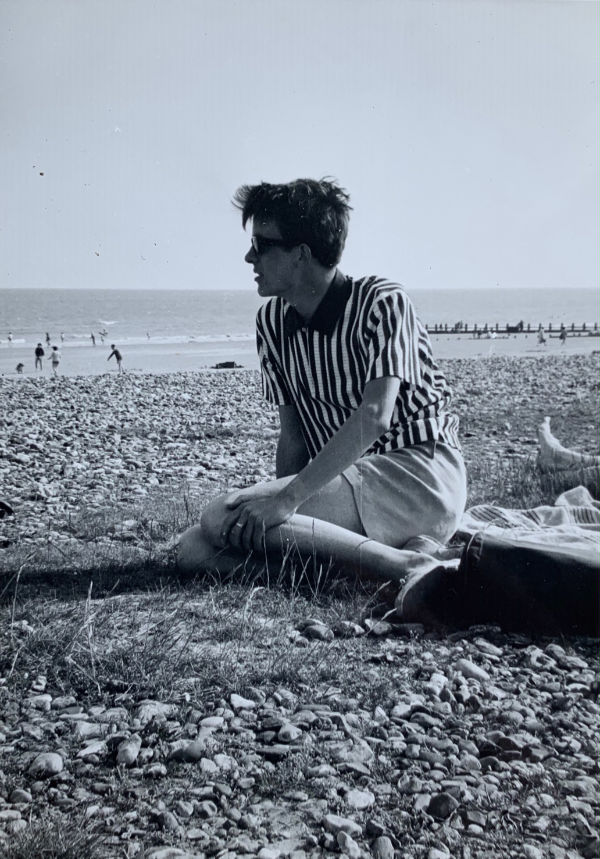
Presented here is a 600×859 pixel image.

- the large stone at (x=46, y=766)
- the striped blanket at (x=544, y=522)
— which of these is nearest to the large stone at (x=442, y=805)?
the large stone at (x=46, y=766)

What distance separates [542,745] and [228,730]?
2.69 feet

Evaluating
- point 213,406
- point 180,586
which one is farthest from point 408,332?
point 213,406

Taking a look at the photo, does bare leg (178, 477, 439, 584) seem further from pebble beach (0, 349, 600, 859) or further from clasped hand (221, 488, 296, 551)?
pebble beach (0, 349, 600, 859)

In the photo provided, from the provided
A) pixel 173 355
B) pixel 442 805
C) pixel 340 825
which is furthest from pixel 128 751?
pixel 173 355

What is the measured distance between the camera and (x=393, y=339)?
121 inches

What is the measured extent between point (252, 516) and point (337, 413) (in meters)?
0.65

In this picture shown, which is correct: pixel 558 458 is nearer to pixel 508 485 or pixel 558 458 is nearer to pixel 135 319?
pixel 508 485

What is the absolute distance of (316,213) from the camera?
308cm

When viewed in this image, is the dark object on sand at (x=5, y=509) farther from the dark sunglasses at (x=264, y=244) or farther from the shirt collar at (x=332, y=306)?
the dark sunglasses at (x=264, y=244)

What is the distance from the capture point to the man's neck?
10.7 feet

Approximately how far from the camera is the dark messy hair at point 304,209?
304 cm

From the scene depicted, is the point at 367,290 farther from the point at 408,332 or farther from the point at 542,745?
the point at 542,745

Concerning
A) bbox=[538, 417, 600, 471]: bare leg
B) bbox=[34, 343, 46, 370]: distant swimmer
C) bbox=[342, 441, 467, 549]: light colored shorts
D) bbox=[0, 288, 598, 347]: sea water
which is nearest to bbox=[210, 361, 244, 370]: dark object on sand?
bbox=[34, 343, 46, 370]: distant swimmer

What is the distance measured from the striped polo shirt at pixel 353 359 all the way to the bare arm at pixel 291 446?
5 cm
